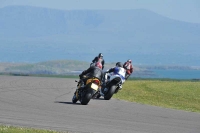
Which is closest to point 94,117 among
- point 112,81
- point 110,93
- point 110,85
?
point 112,81

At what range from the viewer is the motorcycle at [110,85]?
31828 mm

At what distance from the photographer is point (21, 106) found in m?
25.2

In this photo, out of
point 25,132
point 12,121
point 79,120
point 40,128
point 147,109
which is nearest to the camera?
point 25,132

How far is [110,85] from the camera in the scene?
105 ft

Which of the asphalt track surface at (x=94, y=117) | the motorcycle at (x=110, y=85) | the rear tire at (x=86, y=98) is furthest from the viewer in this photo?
the motorcycle at (x=110, y=85)

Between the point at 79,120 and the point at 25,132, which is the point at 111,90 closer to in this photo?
the point at 79,120

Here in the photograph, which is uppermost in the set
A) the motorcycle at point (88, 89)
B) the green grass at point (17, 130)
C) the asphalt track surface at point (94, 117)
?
the motorcycle at point (88, 89)

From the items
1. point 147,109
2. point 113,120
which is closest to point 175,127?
point 113,120

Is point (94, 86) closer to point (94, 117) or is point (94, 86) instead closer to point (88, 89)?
point (88, 89)

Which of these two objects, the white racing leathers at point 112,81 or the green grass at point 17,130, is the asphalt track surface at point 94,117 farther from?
the white racing leathers at point 112,81

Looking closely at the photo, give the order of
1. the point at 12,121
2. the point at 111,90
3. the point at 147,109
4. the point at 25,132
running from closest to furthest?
the point at 25,132 → the point at 12,121 → the point at 147,109 → the point at 111,90

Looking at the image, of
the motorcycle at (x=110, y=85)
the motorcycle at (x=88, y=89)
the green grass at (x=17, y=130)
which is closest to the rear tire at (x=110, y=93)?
the motorcycle at (x=110, y=85)

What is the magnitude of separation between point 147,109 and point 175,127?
245 inches

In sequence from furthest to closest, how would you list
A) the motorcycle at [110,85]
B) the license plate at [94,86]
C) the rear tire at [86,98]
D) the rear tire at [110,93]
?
1. the rear tire at [110,93]
2. the motorcycle at [110,85]
3. the rear tire at [86,98]
4. the license plate at [94,86]
